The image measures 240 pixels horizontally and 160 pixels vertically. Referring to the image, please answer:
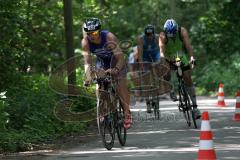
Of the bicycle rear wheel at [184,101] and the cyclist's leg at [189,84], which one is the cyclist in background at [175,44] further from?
the bicycle rear wheel at [184,101]

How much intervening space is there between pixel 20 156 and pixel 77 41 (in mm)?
21429

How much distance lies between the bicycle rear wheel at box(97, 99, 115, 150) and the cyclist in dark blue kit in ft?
1.52

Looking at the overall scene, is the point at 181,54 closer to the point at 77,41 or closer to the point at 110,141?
the point at 110,141

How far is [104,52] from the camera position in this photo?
12.0 m

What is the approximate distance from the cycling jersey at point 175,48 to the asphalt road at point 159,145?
4.93 ft

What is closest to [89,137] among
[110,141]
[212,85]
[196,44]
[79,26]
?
[110,141]

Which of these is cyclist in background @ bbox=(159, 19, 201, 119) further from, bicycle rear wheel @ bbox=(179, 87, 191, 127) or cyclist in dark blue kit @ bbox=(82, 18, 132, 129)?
cyclist in dark blue kit @ bbox=(82, 18, 132, 129)

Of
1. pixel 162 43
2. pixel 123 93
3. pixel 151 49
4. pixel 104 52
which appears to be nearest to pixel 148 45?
pixel 151 49

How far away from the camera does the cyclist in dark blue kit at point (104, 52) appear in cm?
1175

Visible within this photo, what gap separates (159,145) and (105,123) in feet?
3.35

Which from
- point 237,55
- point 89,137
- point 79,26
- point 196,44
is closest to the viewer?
point 89,137

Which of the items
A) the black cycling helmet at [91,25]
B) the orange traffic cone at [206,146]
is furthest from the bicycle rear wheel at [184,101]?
the orange traffic cone at [206,146]

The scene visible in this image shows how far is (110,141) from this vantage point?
39.2 ft

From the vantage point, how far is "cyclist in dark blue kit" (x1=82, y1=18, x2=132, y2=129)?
11.8 m
